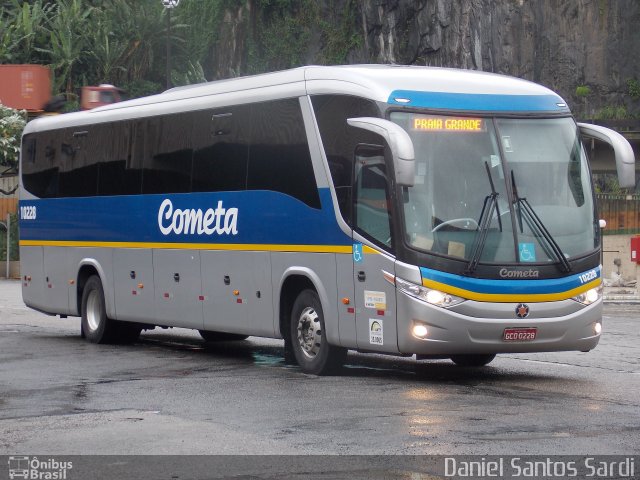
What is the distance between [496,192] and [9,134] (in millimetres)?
55540

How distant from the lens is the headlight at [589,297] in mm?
14266

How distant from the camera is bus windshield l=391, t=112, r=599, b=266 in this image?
13.9 metres

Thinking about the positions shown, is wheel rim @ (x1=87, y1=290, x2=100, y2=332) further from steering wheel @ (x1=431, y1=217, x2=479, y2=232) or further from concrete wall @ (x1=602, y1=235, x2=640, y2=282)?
concrete wall @ (x1=602, y1=235, x2=640, y2=282)

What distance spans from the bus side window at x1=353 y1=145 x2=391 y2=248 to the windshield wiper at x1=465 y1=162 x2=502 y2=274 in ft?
2.82

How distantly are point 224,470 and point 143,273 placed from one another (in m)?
11.0

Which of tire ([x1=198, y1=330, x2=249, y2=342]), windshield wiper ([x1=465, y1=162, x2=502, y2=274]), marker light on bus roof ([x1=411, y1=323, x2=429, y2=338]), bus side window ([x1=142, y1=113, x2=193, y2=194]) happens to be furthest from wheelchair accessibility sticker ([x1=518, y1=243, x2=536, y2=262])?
tire ([x1=198, y1=330, x2=249, y2=342])

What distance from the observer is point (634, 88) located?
270ft

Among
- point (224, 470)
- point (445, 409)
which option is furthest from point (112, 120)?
point (224, 470)

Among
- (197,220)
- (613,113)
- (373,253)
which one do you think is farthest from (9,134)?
(373,253)

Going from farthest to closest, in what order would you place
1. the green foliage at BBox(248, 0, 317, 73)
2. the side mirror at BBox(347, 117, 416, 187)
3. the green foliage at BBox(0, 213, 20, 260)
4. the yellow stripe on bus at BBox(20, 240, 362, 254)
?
the green foliage at BBox(248, 0, 317, 73)
the green foliage at BBox(0, 213, 20, 260)
the yellow stripe on bus at BBox(20, 240, 362, 254)
the side mirror at BBox(347, 117, 416, 187)

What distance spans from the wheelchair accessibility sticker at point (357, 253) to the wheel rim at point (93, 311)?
7.35m

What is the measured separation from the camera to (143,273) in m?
19.5

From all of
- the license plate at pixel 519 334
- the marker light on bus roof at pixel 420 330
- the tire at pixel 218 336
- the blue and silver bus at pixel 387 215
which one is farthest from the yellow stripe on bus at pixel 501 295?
the tire at pixel 218 336

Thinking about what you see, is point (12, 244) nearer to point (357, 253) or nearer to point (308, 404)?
point (357, 253)
